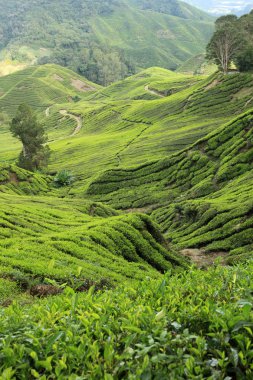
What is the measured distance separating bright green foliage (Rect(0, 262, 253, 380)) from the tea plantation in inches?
0.9

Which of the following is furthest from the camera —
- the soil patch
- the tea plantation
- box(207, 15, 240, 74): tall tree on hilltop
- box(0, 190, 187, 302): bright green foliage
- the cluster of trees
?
the soil patch

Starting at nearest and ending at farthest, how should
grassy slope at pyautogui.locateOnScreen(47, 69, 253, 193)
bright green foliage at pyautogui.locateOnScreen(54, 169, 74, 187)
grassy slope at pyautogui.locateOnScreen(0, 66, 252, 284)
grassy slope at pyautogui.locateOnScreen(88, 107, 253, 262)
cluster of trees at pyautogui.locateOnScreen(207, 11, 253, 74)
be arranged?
1. grassy slope at pyautogui.locateOnScreen(88, 107, 253, 262)
2. grassy slope at pyautogui.locateOnScreen(0, 66, 252, 284)
3. bright green foliage at pyautogui.locateOnScreen(54, 169, 74, 187)
4. grassy slope at pyautogui.locateOnScreen(47, 69, 253, 193)
5. cluster of trees at pyautogui.locateOnScreen(207, 11, 253, 74)

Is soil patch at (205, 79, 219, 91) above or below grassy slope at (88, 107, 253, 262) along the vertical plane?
above

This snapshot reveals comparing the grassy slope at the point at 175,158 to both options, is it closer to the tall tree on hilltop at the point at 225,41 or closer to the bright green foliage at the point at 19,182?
the bright green foliage at the point at 19,182

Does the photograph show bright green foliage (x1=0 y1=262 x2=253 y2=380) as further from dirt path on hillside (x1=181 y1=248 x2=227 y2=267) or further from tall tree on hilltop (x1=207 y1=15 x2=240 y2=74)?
tall tree on hilltop (x1=207 y1=15 x2=240 y2=74)

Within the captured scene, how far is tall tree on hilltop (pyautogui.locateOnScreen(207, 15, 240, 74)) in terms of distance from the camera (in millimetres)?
91562

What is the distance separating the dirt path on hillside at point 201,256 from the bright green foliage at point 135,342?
24.9 metres

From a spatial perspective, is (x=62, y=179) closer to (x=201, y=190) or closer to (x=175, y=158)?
(x=175, y=158)

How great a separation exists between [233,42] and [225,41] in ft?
6.78

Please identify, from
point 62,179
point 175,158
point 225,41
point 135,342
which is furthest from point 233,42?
point 135,342

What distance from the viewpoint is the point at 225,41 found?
93.4 metres

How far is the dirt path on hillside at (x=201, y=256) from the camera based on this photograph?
31758mm

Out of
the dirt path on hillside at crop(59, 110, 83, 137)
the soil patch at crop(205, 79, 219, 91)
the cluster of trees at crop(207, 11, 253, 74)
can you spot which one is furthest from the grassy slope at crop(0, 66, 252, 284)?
the cluster of trees at crop(207, 11, 253, 74)

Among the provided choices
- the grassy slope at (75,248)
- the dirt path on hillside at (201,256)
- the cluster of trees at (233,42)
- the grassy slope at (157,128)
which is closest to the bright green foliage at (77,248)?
the grassy slope at (75,248)
